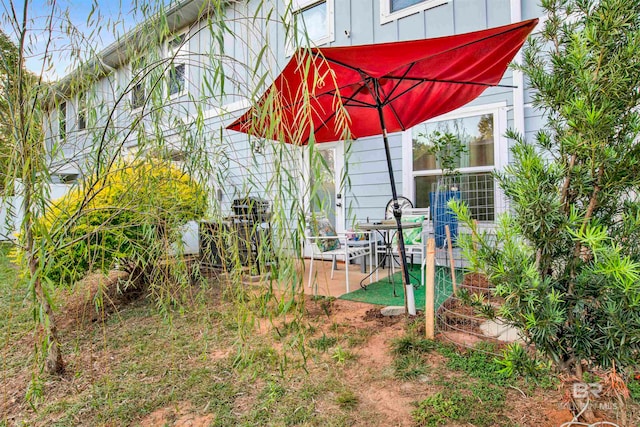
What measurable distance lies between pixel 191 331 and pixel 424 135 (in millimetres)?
3831

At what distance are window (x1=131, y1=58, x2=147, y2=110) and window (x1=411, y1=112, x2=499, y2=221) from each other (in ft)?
12.3

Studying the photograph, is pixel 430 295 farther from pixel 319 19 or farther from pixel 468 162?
pixel 319 19

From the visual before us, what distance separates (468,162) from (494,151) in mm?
339

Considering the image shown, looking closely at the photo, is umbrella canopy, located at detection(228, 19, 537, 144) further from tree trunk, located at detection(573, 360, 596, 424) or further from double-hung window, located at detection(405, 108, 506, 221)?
tree trunk, located at detection(573, 360, 596, 424)

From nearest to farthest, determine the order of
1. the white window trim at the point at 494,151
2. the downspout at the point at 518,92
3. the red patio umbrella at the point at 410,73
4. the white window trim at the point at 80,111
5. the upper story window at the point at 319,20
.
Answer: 1. the white window trim at the point at 80,111
2. the red patio umbrella at the point at 410,73
3. the downspout at the point at 518,92
4. the white window trim at the point at 494,151
5. the upper story window at the point at 319,20

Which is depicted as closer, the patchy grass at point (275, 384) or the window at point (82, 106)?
the patchy grass at point (275, 384)

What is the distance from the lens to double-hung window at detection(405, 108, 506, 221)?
423 centimetres

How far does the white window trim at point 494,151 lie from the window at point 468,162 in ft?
0.04

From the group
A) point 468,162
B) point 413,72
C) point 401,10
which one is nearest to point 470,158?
point 468,162

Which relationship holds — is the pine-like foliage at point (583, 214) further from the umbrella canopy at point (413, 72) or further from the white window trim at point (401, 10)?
the white window trim at point (401, 10)

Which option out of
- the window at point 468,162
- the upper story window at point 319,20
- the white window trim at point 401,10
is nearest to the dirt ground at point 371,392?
the window at point 468,162

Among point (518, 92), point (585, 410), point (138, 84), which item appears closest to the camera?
point (585, 410)

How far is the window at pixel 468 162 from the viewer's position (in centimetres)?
430

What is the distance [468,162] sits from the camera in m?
4.47
